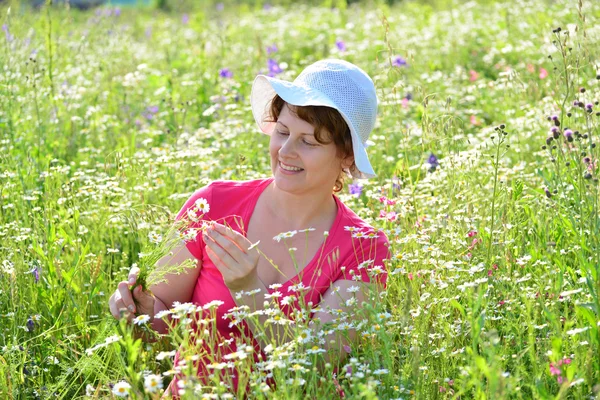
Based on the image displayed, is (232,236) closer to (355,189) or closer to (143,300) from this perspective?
(143,300)

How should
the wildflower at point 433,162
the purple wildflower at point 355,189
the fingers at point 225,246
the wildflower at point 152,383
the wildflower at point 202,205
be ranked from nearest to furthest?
the wildflower at point 152,383 < the fingers at point 225,246 < the wildflower at point 202,205 < the purple wildflower at point 355,189 < the wildflower at point 433,162

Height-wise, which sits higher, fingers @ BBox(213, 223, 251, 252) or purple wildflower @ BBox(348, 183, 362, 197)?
fingers @ BBox(213, 223, 251, 252)

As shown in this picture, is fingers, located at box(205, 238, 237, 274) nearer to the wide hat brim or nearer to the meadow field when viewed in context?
the meadow field

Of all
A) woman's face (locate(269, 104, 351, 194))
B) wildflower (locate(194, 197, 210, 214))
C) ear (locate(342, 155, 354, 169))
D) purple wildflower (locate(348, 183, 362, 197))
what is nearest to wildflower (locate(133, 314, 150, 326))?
→ wildflower (locate(194, 197, 210, 214))

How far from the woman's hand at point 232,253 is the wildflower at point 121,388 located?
0.49 meters

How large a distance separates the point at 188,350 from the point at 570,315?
137cm

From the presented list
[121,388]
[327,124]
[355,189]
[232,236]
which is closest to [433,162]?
[355,189]

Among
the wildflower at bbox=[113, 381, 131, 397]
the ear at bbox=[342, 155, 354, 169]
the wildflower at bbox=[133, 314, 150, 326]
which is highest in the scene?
the ear at bbox=[342, 155, 354, 169]

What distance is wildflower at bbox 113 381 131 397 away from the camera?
1887 mm

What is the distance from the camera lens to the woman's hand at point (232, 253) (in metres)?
2.39

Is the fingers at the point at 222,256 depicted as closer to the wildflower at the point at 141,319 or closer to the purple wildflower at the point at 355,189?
the wildflower at the point at 141,319

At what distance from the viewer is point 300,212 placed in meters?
2.88

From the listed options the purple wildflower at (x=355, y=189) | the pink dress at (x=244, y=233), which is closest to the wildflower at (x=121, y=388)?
the pink dress at (x=244, y=233)

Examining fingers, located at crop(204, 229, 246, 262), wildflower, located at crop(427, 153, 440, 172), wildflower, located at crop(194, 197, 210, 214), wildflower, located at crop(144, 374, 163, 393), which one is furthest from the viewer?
wildflower, located at crop(427, 153, 440, 172)
